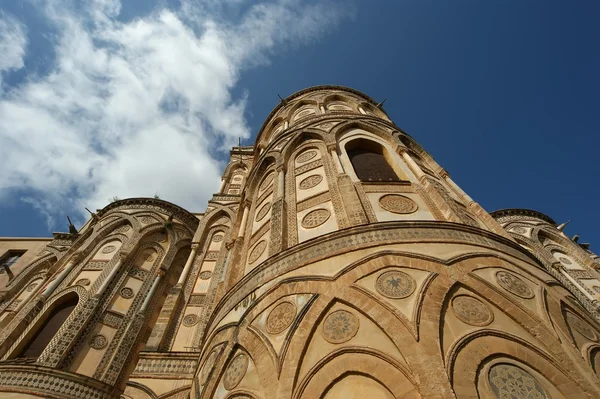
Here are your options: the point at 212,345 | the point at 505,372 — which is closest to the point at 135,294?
the point at 212,345

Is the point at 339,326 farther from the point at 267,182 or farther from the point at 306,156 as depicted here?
the point at 267,182

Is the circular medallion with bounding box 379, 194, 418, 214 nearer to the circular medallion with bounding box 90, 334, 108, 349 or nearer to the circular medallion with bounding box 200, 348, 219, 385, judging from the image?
the circular medallion with bounding box 200, 348, 219, 385

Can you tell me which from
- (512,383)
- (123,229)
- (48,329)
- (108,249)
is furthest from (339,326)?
(123,229)

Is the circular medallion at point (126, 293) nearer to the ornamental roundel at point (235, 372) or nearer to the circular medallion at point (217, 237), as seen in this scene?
the circular medallion at point (217, 237)

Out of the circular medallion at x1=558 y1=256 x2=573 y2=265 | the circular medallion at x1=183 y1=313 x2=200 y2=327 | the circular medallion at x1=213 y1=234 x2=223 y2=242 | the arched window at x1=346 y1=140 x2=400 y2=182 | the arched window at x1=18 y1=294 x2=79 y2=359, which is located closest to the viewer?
the arched window at x1=346 y1=140 x2=400 y2=182

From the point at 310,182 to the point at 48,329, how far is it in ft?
31.7

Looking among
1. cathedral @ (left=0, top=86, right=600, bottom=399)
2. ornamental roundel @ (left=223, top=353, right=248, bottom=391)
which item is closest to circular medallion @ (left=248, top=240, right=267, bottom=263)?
cathedral @ (left=0, top=86, right=600, bottom=399)

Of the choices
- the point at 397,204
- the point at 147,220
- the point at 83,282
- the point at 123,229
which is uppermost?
the point at 147,220

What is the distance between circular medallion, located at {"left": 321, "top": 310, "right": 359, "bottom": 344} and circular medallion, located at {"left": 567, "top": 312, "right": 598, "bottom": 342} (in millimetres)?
3229

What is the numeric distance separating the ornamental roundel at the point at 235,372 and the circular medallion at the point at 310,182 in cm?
462

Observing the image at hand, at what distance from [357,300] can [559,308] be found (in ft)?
10.2

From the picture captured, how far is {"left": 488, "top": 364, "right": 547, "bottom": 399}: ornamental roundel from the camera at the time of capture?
3932 mm

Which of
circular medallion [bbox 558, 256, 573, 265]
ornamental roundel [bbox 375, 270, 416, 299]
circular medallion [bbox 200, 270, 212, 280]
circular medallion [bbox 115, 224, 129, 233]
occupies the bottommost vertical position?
ornamental roundel [bbox 375, 270, 416, 299]

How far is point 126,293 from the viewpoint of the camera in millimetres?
12375
